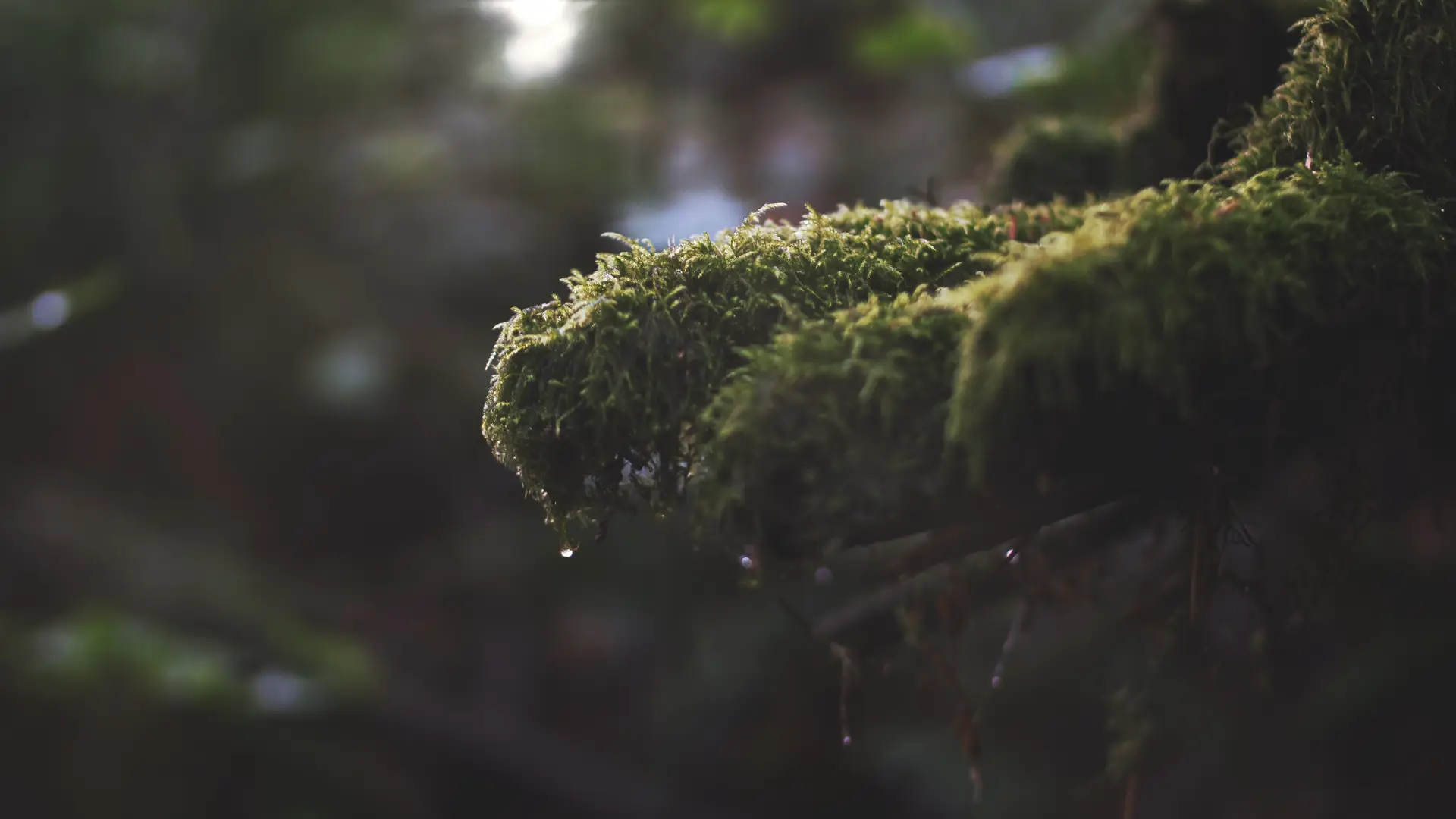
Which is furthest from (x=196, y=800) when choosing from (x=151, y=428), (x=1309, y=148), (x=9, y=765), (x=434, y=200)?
(x=1309, y=148)

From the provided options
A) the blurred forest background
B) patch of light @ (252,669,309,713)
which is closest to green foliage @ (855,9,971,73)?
the blurred forest background

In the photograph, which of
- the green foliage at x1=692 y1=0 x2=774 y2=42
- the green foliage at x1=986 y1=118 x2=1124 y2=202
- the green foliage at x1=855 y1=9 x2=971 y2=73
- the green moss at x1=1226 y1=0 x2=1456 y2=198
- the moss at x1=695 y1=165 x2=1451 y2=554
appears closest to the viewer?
the moss at x1=695 y1=165 x2=1451 y2=554

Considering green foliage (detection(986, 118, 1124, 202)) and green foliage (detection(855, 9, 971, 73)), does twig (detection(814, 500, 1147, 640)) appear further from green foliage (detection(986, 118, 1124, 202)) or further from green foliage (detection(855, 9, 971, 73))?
green foliage (detection(855, 9, 971, 73))

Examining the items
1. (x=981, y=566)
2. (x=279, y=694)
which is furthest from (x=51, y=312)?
(x=981, y=566)

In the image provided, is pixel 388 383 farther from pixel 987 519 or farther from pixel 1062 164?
pixel 987 519

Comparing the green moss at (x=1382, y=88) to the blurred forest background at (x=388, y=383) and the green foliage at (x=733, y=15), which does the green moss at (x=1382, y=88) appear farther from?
the green foliage at (x=733, y=15)

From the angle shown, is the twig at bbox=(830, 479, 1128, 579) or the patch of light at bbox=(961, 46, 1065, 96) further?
the patch of light at bbox=(961, 46, 1065, 96)

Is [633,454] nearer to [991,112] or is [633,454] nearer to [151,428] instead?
[991,112]
